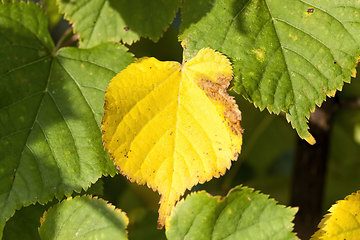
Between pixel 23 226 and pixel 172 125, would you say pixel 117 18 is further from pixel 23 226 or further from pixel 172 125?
pixel 23 226

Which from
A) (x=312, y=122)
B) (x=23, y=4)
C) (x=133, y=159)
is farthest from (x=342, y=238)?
(x=23, y=4)

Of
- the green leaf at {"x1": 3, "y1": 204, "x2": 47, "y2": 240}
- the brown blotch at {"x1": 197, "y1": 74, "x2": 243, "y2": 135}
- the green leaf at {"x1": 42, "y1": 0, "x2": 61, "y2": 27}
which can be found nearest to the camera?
the brown blotch at {"x1": 197, "y1": 74, "x2": 243, "y2": 135}

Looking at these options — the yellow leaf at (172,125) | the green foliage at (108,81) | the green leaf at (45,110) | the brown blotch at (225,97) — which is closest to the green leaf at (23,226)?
the green foliage at (108,81)

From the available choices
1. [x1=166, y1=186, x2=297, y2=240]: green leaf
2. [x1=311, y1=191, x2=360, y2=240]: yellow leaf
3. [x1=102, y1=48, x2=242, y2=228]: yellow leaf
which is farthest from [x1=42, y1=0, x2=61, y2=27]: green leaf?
[x1=311, y1=191, x2=360, y2=240]: yellow leaf

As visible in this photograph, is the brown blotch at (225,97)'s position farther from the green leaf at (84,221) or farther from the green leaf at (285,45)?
the green leaf at (84,221)

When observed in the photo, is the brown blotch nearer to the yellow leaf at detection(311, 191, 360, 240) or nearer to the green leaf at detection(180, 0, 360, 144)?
the green leaf at detection(180, 0, 360, 144)

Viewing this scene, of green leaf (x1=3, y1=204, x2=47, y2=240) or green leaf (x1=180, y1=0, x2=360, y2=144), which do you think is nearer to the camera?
green leaf (x1=180, y1=0, x2=360, y2=144)
